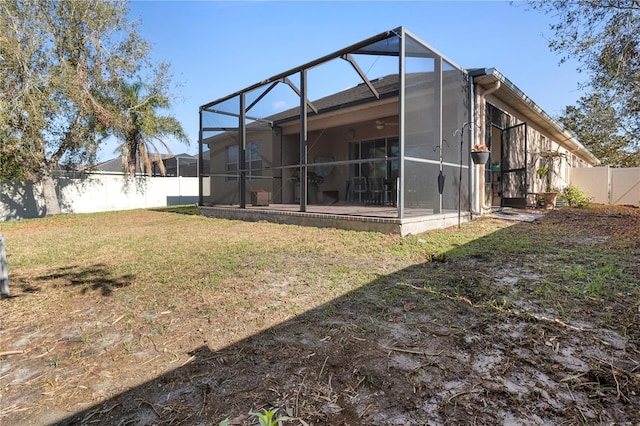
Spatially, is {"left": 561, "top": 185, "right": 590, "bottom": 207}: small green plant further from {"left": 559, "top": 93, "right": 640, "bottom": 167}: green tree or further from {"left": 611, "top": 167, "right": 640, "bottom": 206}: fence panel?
{"left": 559, "top": 93, "right": 640, "bottom": 167}: green tree

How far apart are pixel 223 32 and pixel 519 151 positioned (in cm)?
920

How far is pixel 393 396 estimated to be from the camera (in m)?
1.52

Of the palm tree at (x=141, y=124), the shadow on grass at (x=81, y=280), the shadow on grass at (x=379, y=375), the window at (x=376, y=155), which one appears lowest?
the shadow on grass at (x=379, y=375)

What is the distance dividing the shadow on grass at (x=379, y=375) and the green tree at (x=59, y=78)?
11.7 metres

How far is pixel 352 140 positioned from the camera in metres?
11.8

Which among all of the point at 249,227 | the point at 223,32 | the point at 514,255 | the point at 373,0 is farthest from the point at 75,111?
the point at 514,255

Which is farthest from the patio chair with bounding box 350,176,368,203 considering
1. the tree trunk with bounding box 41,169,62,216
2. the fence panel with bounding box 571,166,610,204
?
the fence panel with bounding box 571,166,610,204

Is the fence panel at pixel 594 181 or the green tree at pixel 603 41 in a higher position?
the green tree at pixel 603 41

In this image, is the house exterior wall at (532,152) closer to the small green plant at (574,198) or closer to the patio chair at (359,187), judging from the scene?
the small green plant at (574,198)

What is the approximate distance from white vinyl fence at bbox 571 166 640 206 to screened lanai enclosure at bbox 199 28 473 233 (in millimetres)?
11978

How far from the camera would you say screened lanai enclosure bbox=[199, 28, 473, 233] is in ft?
19.8

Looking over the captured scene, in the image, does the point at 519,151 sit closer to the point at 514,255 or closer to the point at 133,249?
the point at 514,255

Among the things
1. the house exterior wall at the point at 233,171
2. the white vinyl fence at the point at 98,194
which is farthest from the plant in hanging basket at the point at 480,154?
the white vinyl fence at the point at 98,194

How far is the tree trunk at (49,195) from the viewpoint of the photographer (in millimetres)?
12695
